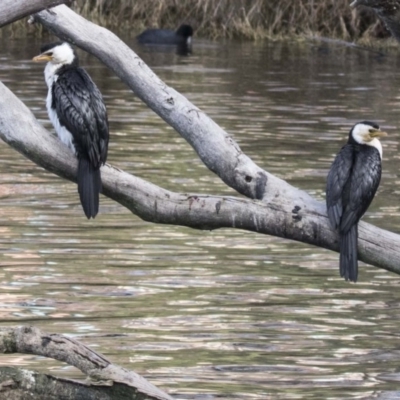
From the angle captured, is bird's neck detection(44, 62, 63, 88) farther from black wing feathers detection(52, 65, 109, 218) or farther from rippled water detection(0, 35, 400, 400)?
rippled water detection(0, 35, 400, 400)

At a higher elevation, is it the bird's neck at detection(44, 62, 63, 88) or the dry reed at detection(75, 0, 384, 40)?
the bird's neck at detection(44, 62, 63, 88)

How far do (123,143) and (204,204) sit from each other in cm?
851

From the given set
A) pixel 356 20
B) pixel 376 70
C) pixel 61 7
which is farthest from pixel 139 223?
pixel 356 20

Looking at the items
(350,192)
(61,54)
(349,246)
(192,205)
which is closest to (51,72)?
(61,54)

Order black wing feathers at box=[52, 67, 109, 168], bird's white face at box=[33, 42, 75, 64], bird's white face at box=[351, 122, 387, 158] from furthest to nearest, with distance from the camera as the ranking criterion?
bird's white face at box=[33, 42, 75, 64] < bird's white face at box=[351, 122, 387, 158] < black wing feathers at box=[52, 67, 109, 168]

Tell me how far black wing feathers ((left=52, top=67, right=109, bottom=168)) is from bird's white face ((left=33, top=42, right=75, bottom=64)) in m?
0.16

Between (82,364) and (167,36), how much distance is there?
1824cm

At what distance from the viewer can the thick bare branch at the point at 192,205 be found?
5.02 m

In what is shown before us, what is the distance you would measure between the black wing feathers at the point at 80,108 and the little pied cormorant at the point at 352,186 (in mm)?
958

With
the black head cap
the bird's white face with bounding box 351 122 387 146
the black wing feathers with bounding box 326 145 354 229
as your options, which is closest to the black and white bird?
the black wing feathers with bounding box 326 145 354 229

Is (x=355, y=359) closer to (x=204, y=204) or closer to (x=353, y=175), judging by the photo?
(x=353, y=175)

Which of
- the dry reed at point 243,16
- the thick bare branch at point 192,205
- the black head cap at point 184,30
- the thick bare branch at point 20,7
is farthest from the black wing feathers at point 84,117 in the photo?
the black head cap at point 184,30

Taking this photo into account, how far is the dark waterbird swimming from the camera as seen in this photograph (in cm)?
2270

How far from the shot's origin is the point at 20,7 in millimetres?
4895
